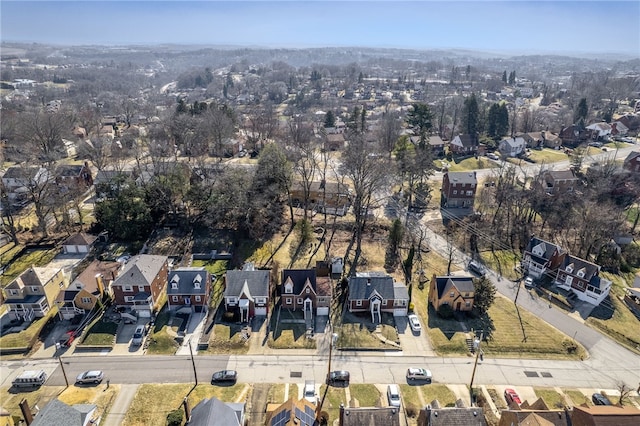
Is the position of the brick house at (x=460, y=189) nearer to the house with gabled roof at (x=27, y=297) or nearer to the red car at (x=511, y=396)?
the red car at (x=511, y=396)

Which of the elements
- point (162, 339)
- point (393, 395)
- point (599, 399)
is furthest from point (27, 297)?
point (599, 399)

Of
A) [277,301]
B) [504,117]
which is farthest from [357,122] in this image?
[277,301]

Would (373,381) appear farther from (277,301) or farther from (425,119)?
(425,119)

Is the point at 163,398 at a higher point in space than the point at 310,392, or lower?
lower

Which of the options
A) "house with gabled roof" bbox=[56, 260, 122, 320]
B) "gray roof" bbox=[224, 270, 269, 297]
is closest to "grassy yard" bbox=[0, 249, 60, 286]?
"house with gabled roof" bbox=[56, 260, 122, 320]

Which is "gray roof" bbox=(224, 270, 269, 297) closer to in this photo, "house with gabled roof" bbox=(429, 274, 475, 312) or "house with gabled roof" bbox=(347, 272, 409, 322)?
"house with gabled roof" bbox=(347, 272, 409, 322)

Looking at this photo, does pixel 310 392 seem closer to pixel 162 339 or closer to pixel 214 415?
pixel 214 415

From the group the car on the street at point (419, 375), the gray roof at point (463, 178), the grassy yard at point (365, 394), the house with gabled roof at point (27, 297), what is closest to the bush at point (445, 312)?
the car on the street at point (419, 375)
